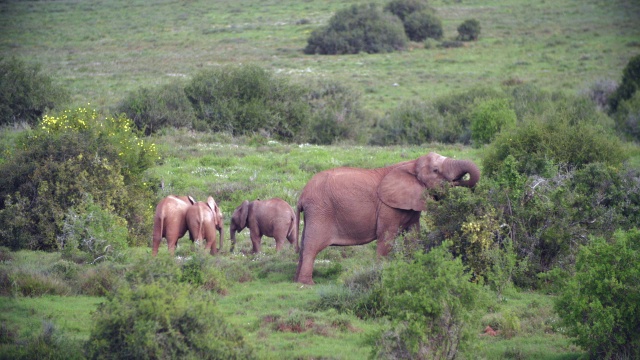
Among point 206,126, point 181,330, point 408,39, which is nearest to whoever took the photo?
point 181,330

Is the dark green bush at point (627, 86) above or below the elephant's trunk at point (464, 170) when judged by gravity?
below

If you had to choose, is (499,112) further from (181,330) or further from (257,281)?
(181,330)

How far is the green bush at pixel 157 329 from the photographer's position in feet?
24.6

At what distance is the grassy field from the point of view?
46.7m

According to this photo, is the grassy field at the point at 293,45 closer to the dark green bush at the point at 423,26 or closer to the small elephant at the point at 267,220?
the dark green bush at the point at 423,26

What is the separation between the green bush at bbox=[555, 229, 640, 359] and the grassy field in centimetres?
2778

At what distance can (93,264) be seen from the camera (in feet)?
41.2

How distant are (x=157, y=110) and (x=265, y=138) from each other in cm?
393

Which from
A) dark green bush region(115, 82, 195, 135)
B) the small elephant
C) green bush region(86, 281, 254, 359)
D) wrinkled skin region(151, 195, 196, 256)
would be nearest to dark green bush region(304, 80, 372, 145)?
dark green bush region(115, 82, 195, 135)

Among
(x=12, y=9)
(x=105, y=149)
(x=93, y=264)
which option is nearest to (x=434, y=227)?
(x=93, y=264)

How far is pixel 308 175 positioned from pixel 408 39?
4594 centimetres

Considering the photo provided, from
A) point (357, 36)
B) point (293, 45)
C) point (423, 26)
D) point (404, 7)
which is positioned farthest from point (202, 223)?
point (404, 7)

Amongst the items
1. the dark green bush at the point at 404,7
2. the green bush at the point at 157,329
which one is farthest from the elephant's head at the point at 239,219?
the dark green bush at the point at 404,7

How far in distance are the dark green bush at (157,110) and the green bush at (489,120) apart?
32.6 ft
